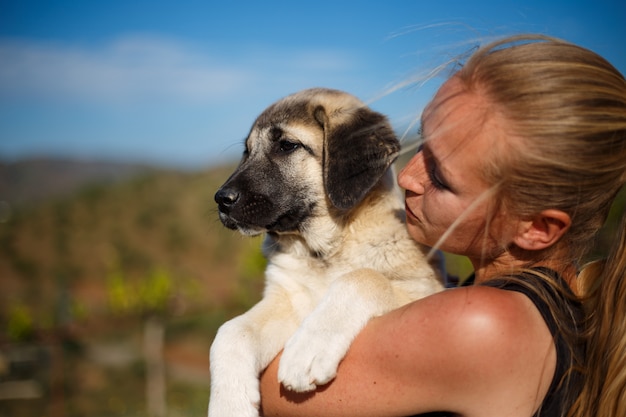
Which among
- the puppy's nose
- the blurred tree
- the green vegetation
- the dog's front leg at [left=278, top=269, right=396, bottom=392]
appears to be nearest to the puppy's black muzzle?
the puppy's nose

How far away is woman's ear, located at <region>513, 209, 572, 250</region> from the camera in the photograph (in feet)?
6.44

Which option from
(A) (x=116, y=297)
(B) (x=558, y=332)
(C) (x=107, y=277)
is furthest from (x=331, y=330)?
(C) (x=107, y=277)

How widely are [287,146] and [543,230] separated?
165cm

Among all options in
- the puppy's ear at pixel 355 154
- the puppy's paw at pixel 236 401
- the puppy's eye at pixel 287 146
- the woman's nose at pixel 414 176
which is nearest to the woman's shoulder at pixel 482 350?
the woman's nose at pixel 414 176

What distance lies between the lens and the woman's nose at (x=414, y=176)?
90.1 inches

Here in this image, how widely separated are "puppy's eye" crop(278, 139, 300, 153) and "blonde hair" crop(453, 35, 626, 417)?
4.83ft

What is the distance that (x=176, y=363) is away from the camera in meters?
11.5

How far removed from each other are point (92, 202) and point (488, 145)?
19337 mm

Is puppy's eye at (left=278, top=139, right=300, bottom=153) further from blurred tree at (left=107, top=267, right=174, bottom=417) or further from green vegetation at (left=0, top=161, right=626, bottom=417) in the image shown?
blurred tree at (left=107, top=267, right=174, bottom=417)

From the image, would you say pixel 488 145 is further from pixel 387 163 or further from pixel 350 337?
pixel 387 163

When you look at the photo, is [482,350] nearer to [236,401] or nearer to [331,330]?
[331,330]

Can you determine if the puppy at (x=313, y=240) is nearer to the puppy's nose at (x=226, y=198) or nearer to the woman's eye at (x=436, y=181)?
the puppy's nose at (x=226, y=198)

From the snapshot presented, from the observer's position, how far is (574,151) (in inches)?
72.4

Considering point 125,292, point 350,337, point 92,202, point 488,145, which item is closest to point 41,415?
point 125,292
